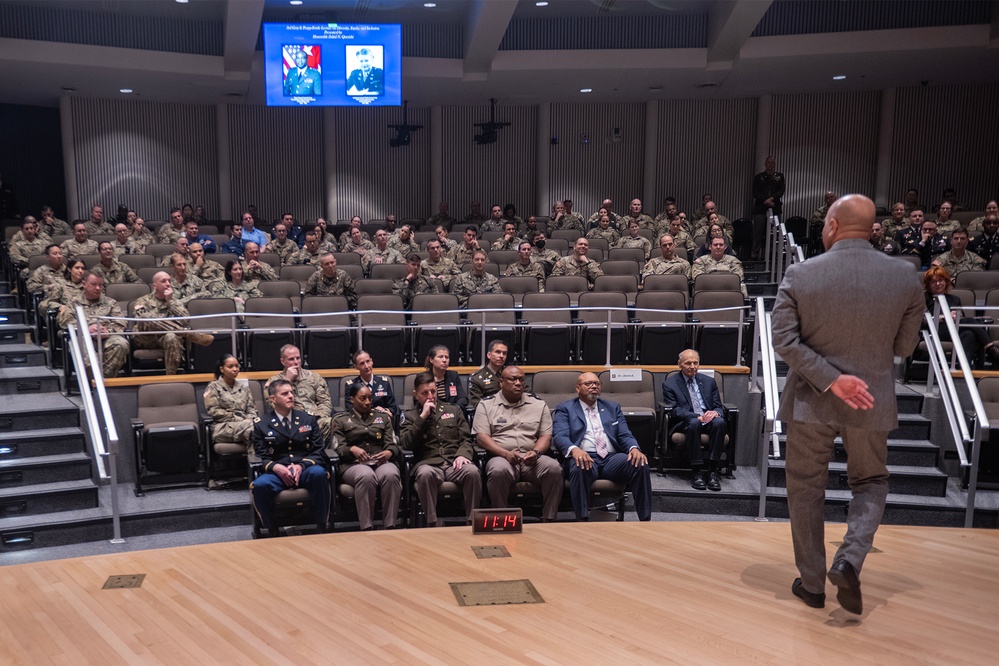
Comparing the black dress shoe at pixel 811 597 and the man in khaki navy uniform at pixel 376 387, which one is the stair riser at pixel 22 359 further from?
the black dress shoe at pixel 811 597

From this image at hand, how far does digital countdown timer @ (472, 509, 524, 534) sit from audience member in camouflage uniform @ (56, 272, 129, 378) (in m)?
3.42

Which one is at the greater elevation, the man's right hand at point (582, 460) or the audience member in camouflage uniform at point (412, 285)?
the audience member in camouflage uniform at point (412, 285)

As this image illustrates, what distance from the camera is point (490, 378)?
5957mm

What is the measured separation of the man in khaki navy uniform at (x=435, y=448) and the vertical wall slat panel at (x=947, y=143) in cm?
1030

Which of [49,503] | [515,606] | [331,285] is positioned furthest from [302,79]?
[515,606]

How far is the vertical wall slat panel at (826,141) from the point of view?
13.1 m

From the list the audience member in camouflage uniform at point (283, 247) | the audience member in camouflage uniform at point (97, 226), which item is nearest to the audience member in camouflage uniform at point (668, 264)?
the audience member in camouflage uniform at point (283, 247)

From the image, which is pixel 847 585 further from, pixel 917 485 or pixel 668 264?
pixel 668 264

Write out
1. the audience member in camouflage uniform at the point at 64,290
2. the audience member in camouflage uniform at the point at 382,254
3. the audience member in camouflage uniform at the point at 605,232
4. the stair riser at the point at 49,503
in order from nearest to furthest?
the stair riser at the point at 49,503, the audience member in camouflage uniform at the point at 64,290, the audience member in camouflage uniform at the point at 382,254, the audience member in camouflage uniform at the point at 605,232

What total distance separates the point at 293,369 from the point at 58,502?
163 centimetres

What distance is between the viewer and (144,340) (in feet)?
21.1

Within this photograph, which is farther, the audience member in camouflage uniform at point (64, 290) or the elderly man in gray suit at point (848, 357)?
the audience member in camouflage uniform at point (64, 290)

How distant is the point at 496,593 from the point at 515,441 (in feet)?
7.69

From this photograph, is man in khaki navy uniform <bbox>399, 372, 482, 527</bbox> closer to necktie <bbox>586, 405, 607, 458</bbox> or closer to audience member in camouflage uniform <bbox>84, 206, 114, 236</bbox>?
necktie <bbox>586, 405, 607, 458</bbox>
